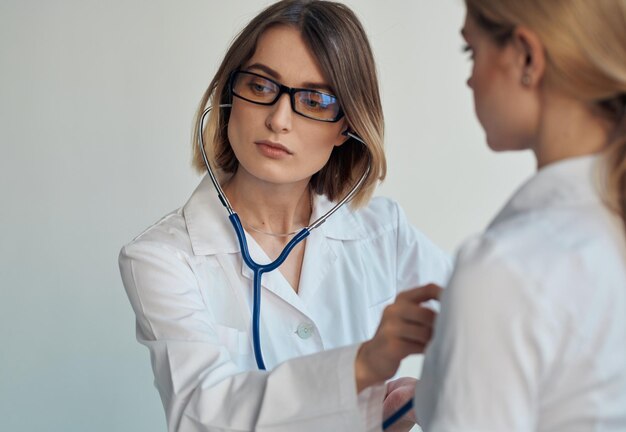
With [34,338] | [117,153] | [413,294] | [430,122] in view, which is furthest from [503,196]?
[413,294]

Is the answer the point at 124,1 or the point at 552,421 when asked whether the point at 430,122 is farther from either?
the point at 552,421

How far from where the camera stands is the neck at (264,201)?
1.56m

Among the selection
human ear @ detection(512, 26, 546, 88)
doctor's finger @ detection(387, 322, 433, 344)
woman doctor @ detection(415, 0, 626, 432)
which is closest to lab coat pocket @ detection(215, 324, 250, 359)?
doctor's finger @ detection(387, 322, 433, 344)

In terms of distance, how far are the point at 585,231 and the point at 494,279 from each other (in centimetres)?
9

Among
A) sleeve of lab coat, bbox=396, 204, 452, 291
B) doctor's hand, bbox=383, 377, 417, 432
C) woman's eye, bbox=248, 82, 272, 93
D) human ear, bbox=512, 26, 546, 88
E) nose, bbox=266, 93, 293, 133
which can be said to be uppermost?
human ear, bbox=512, 26, 546, 88

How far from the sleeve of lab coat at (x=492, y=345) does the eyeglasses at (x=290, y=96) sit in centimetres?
72

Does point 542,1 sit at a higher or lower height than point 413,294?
higher

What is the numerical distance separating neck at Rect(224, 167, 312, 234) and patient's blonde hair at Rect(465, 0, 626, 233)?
0.82 metres

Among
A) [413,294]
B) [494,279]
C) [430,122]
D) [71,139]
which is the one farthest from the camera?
[430,122]

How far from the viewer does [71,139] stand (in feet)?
7.02

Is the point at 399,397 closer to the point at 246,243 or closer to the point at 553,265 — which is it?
the point at 246,243

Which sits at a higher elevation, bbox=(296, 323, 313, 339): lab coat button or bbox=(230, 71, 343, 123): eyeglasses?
bbox=(230, 71, 343, 123): eyeglasses

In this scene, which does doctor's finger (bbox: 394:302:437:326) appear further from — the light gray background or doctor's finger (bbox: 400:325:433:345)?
the light gray background

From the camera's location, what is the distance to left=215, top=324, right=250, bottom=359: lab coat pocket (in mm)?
1413
